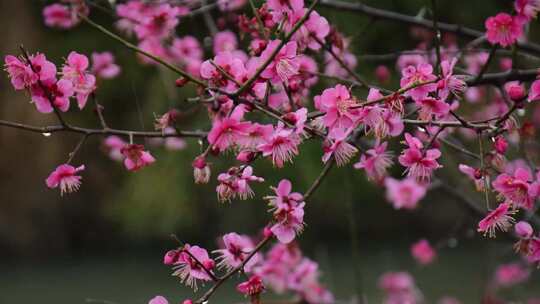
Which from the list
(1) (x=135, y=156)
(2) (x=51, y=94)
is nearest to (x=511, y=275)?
(1) (x=135, y=156)

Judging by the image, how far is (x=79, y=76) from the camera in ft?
3.49

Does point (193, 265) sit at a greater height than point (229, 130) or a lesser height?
lesser

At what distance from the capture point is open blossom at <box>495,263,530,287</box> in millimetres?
2580

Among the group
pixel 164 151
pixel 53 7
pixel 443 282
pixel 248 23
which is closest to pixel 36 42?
pixel 164 151

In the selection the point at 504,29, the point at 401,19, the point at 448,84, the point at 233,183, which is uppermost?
the point at 401,19

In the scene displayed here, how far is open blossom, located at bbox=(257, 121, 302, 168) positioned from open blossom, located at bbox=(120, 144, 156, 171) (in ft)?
0.69

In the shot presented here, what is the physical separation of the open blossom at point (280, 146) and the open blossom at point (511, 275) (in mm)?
1902

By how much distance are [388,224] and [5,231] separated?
291 cm

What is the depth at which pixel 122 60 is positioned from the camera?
490 cm

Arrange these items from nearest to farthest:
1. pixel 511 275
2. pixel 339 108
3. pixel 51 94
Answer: pixel 339 108 → pixel 51 94 → pixel 511 275

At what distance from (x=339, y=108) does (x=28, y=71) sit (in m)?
0.41

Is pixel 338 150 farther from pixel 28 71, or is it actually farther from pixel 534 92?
pixel 28 71

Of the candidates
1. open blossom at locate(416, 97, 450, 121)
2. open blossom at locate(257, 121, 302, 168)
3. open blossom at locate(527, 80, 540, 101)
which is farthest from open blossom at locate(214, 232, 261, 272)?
open blossom at locate(527, 80, 540, 101)

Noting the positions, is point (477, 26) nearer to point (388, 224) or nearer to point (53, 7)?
point (388, 224)
